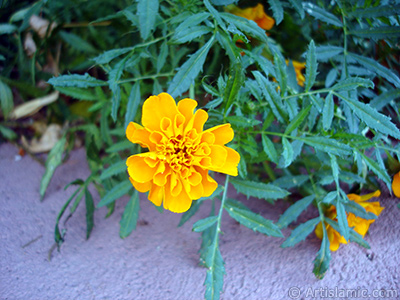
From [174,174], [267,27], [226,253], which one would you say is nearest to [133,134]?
[174,174]

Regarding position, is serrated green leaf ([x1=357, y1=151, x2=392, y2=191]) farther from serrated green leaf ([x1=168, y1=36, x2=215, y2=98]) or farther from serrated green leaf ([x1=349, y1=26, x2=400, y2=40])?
serrated green leaf ([x1=168, y1=36, x2=215, y2=98])

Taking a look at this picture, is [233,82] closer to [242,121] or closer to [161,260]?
[242,121]

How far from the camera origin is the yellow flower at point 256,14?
1.16m

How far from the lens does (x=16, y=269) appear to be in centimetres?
98

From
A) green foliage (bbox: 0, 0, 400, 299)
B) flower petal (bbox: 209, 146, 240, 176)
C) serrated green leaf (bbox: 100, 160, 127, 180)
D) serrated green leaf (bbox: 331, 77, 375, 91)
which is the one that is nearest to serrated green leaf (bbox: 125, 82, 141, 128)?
green foliage (bbox: 0, 0, 400, 299)

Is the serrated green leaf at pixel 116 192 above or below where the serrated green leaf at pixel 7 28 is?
below

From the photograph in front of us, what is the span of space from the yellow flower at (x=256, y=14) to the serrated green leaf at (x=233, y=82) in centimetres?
42

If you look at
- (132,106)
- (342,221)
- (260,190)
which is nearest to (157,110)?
(132,106)

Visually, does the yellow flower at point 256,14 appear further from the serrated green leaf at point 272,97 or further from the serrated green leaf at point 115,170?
the serrated green leaf at point 115,170

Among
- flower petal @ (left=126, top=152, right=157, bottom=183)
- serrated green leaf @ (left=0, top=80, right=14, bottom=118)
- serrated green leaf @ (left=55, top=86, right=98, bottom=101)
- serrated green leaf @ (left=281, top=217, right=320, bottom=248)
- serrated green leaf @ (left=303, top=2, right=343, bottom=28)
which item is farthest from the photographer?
serrated green leaf @ (left=0, top=80, right=14, bottom=118)

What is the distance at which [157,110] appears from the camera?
771 mm

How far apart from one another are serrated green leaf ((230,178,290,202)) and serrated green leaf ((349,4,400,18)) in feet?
2.03

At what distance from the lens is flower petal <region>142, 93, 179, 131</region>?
76cm

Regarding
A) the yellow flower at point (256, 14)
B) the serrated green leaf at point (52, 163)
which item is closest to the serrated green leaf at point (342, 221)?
the yellow flower at point (256, 14)
